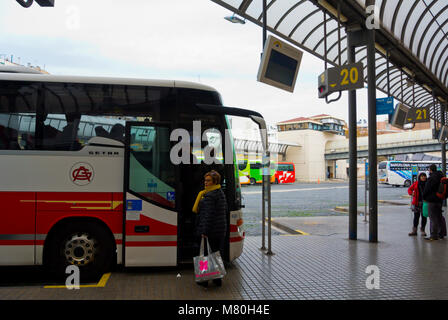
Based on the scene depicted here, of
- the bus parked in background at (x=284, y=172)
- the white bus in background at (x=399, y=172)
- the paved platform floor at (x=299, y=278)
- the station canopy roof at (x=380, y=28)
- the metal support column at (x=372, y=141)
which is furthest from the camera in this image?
the bus parked in background at (x=284, y=172)

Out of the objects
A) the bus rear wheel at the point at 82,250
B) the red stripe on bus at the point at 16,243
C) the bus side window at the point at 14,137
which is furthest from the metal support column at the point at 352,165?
the bus side window at the point at 14,137

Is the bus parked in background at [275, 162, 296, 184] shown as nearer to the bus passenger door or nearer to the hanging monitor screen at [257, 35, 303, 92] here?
the hanging monitor screen at [257, 35, 303, 92]

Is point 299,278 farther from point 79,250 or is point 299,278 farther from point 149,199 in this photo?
point 79,250

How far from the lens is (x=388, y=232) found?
426 inches

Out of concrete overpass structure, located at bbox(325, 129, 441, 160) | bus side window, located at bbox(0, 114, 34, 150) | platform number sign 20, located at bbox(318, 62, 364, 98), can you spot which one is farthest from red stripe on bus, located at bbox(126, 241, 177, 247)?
concrete overpass structure, located at bbox(325, 129, 441, 160)

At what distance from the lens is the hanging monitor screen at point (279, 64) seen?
6.64 metres

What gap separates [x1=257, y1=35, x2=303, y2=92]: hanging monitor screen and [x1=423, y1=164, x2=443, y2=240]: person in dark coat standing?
4.86 metres

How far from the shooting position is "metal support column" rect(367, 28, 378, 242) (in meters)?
9.08

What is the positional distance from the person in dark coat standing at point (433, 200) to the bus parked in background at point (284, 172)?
1741 inches

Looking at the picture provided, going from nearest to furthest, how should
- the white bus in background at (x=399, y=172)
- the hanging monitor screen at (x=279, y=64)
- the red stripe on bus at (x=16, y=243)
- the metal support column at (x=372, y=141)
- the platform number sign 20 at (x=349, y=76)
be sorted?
1. the red stripe on bus at (x=16, y=243)
2. the hanging monitor screen at (x=279, y=64)
3. the platform number sign 20 at (x=349, y=76)
4. the metal support column at (x=372, y=141)
5. the white bus in background at (x=399, y=172)

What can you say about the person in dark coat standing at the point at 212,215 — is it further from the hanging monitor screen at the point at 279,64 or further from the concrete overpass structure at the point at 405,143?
the concrete overpass structure at the point at 405,143

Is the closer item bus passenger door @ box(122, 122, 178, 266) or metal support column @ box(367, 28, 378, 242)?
bus passenger door @ box(122, 122, 178, 266)
